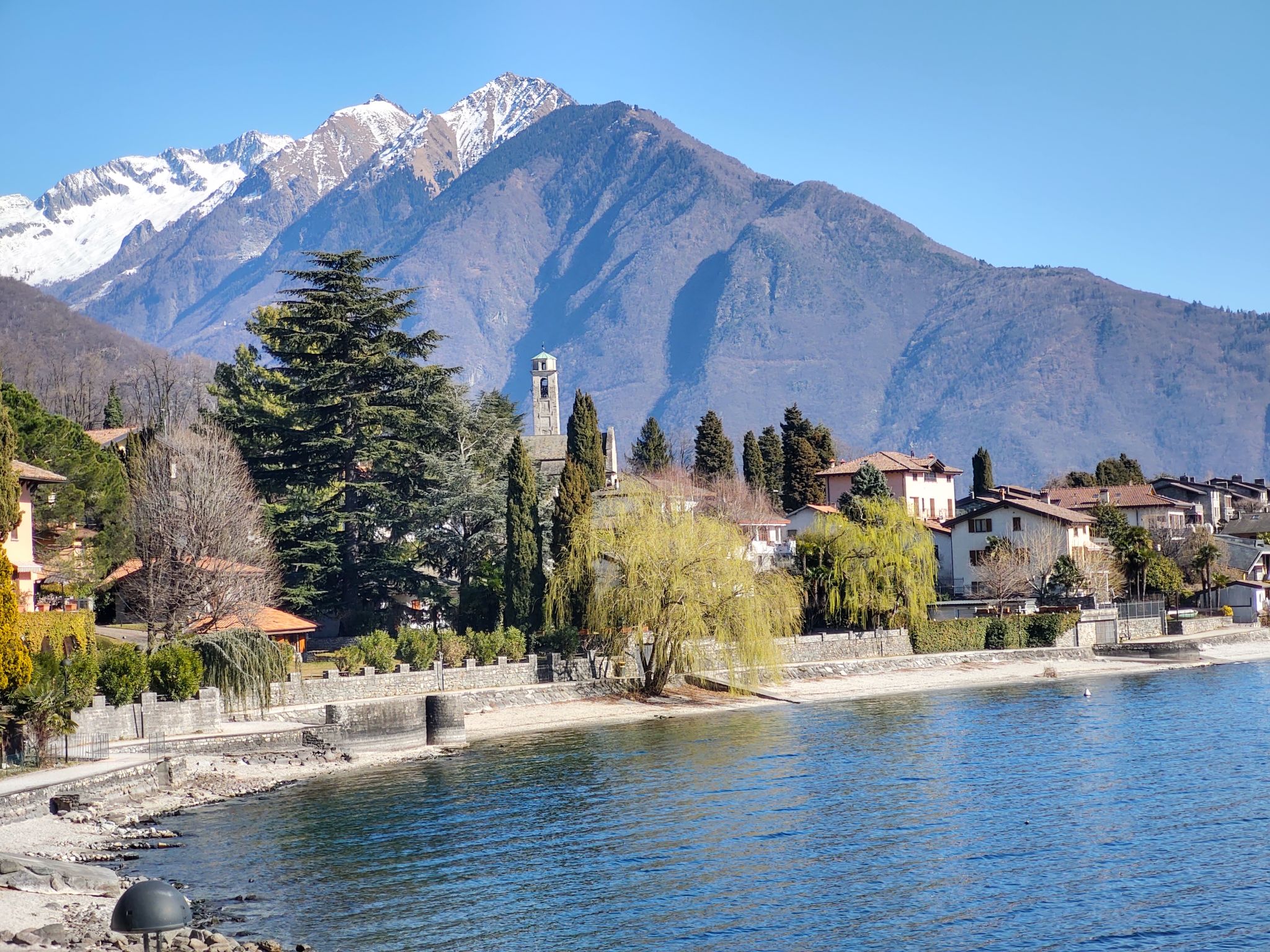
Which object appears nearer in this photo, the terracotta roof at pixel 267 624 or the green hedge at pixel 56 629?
the green hedge at pixel 56 629

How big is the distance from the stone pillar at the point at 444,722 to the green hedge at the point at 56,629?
11663 mm

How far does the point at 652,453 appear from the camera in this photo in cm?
12075

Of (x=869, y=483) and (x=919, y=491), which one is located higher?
(x=919, y=491)

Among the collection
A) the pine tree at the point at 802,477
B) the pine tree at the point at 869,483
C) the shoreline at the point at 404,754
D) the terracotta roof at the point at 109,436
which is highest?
the terracotta roof at the point at 109,436

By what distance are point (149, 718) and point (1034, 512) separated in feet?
194

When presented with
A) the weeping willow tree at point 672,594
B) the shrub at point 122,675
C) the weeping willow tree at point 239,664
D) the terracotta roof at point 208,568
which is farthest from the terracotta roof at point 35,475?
the weeping willow tree at point 672,594

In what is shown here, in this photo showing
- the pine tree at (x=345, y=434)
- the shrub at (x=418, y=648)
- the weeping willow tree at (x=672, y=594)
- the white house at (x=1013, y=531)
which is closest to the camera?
the weeping willow tree at (x=672, y=594)

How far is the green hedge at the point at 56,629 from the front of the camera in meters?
42.6

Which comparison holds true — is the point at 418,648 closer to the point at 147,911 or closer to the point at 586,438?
the point at 586,438

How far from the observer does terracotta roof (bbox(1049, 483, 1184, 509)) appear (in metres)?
107

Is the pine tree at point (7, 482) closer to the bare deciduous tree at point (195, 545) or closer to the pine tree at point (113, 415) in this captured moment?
the bare deciduous tree at point (195, 545)

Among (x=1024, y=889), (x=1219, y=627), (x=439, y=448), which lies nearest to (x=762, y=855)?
(x=1024, y=889)

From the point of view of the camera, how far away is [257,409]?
69.2 meters

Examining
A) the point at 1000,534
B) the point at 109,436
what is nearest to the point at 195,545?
the point at 109,436
